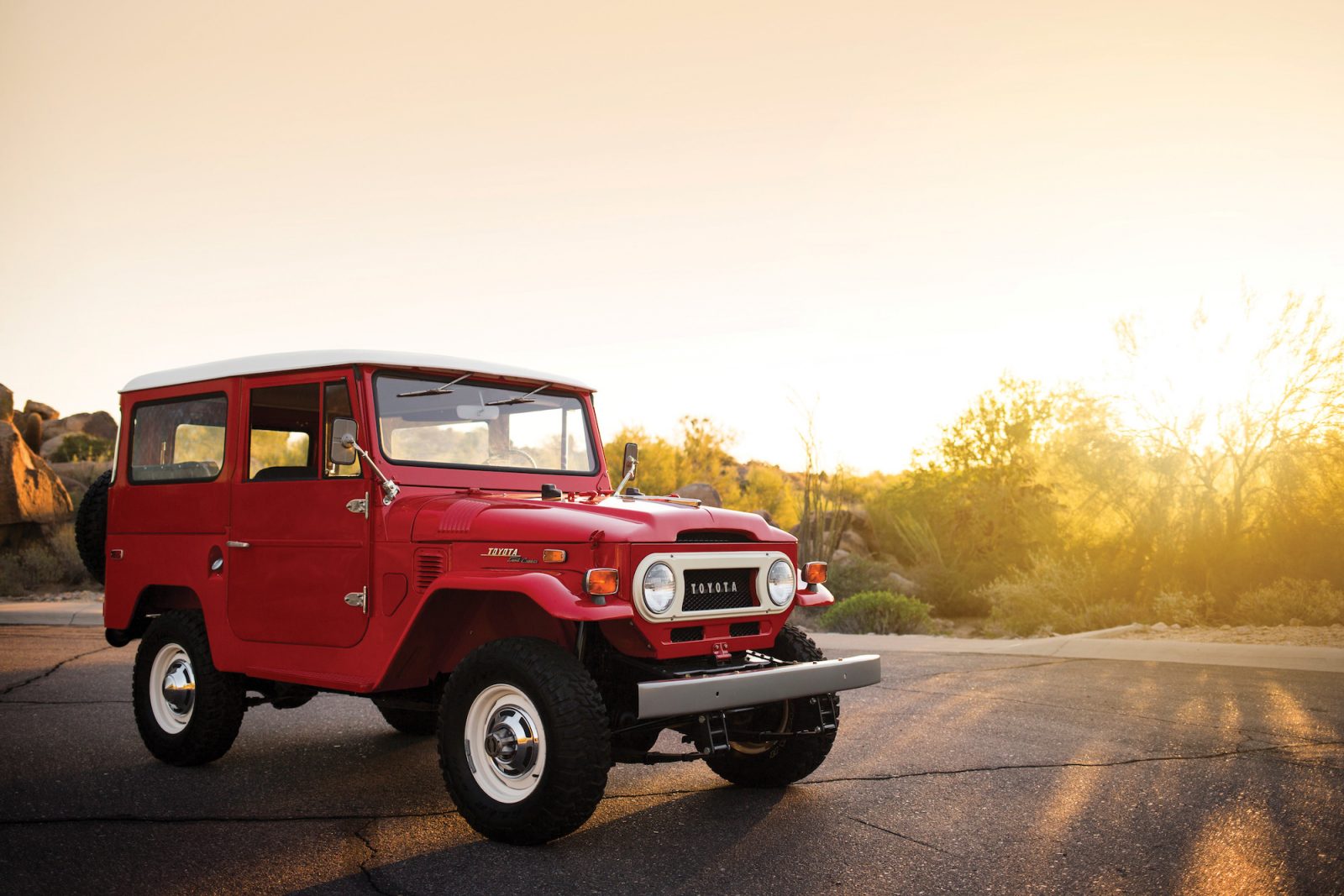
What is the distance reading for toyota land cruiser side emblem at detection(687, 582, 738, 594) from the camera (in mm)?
5465

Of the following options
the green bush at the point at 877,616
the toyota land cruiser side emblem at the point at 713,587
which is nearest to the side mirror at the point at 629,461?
the toyota land cruiser side emblem at the point at 713,587

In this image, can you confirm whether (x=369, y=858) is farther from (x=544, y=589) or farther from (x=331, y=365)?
(x=331, y=365)

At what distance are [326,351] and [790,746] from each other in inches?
135

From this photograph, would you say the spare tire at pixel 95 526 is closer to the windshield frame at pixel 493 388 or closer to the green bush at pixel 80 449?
the windshield frame at pixel 493 388

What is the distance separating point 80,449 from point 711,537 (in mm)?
34948

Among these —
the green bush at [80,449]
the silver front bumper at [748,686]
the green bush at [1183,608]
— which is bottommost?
the green bush at [1183,608]

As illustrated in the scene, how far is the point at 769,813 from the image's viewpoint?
576 cm

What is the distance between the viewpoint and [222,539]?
6.73 metres

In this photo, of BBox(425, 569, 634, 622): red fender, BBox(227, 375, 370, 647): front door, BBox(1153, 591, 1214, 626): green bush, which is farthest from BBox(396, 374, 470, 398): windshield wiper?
BBox(1153, 591, 1214, 626): green bush

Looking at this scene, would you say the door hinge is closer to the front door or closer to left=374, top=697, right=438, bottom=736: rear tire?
the front door

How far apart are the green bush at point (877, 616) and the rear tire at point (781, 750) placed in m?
12.6

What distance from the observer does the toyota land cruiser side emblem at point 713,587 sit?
546 cm

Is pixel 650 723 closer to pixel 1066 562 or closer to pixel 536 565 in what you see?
pixel 536 565

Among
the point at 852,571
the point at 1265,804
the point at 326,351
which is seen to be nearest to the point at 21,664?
the point at 326,351
